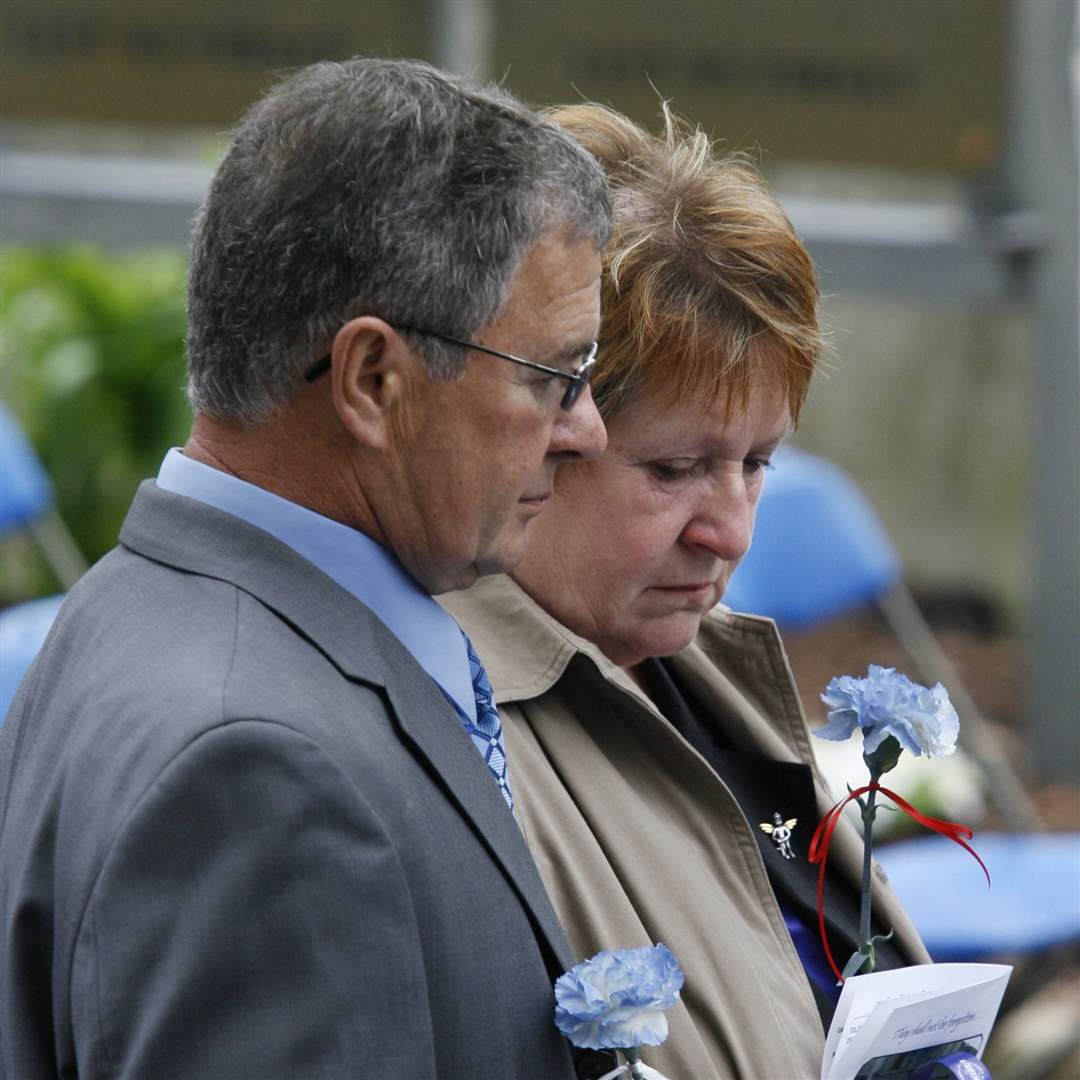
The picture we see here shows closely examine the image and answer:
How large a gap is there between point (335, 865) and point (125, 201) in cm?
381

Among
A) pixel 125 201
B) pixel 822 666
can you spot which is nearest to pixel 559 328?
pixel 125 201

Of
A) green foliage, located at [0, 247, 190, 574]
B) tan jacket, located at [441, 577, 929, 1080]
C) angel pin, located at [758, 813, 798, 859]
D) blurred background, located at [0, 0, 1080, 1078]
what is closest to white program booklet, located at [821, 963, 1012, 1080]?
tan jacket, located at [441, 577, 929, 1080]

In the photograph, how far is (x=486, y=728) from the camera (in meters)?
1.44

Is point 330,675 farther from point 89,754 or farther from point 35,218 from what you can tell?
point 35,218

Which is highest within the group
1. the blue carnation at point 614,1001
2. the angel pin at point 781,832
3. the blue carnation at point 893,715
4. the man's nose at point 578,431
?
the man's nose at point 578,431

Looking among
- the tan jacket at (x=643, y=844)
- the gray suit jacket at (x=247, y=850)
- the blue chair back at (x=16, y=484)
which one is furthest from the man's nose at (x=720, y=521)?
the blue chair back at (x=16, y=484)

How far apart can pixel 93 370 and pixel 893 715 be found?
16.1 feet

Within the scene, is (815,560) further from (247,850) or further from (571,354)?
(247,850)

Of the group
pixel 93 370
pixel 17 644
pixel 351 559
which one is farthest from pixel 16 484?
pixel 351 559

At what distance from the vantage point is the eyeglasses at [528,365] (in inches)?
48.0

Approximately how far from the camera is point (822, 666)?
20.0ft

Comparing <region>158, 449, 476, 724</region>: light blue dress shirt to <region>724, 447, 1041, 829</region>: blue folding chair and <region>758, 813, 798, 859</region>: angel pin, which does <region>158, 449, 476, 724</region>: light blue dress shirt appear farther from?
<region>724, 447, 1041, 829</region>: blue folding chair

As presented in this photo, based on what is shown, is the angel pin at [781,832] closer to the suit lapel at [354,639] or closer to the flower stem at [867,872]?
the flower stem at [867,872]

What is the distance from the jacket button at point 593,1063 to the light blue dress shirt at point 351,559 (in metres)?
0.29
